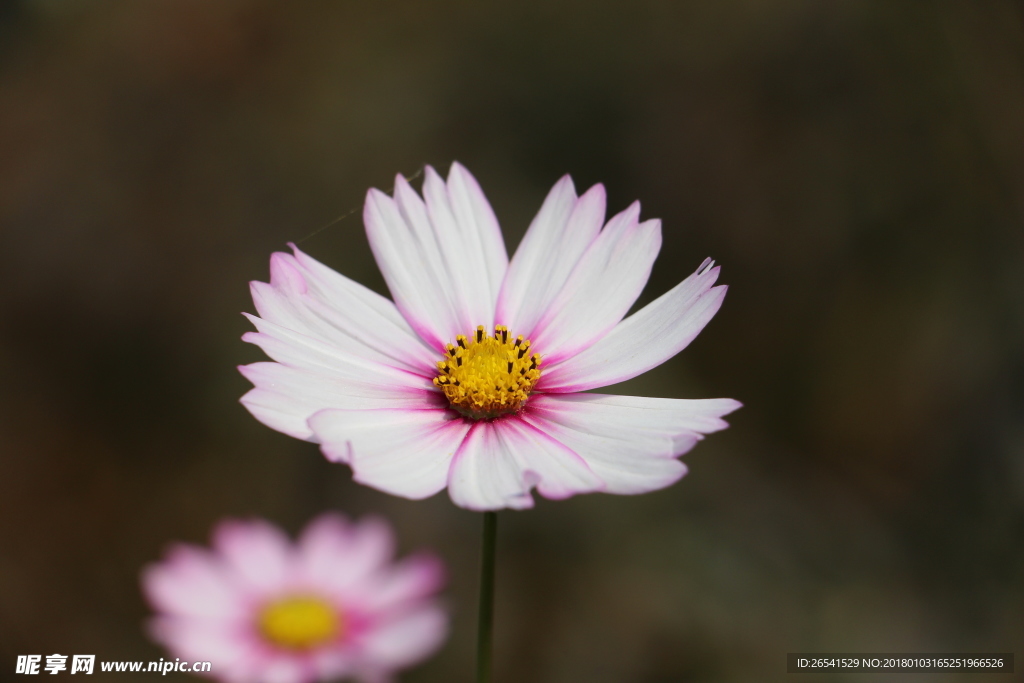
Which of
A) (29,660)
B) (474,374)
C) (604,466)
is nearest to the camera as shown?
(604,466)

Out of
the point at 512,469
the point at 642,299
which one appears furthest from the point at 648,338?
the point at 642,299

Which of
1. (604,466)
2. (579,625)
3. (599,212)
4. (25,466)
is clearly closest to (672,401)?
(604,466)

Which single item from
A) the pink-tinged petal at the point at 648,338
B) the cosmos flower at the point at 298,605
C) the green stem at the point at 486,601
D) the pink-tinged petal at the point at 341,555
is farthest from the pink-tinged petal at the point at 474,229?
the pink-tinged petal at the point at 341,555

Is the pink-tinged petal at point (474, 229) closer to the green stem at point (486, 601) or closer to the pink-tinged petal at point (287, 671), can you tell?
the green stem at point (486, 601)

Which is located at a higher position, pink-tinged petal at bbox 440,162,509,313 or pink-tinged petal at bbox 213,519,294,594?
pink-tinged petal at bbox 440,162,509,313

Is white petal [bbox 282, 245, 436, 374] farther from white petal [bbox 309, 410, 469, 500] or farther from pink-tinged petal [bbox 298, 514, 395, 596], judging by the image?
pink-tinged petal [bbox 298, 514, 395, 596]

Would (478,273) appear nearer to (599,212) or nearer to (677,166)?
(599,212)

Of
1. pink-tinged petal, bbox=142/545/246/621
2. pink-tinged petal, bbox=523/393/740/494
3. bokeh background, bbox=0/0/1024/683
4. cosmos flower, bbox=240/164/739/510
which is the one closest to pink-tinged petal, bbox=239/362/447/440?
cosmos flower, bbox=240/164/739/510
